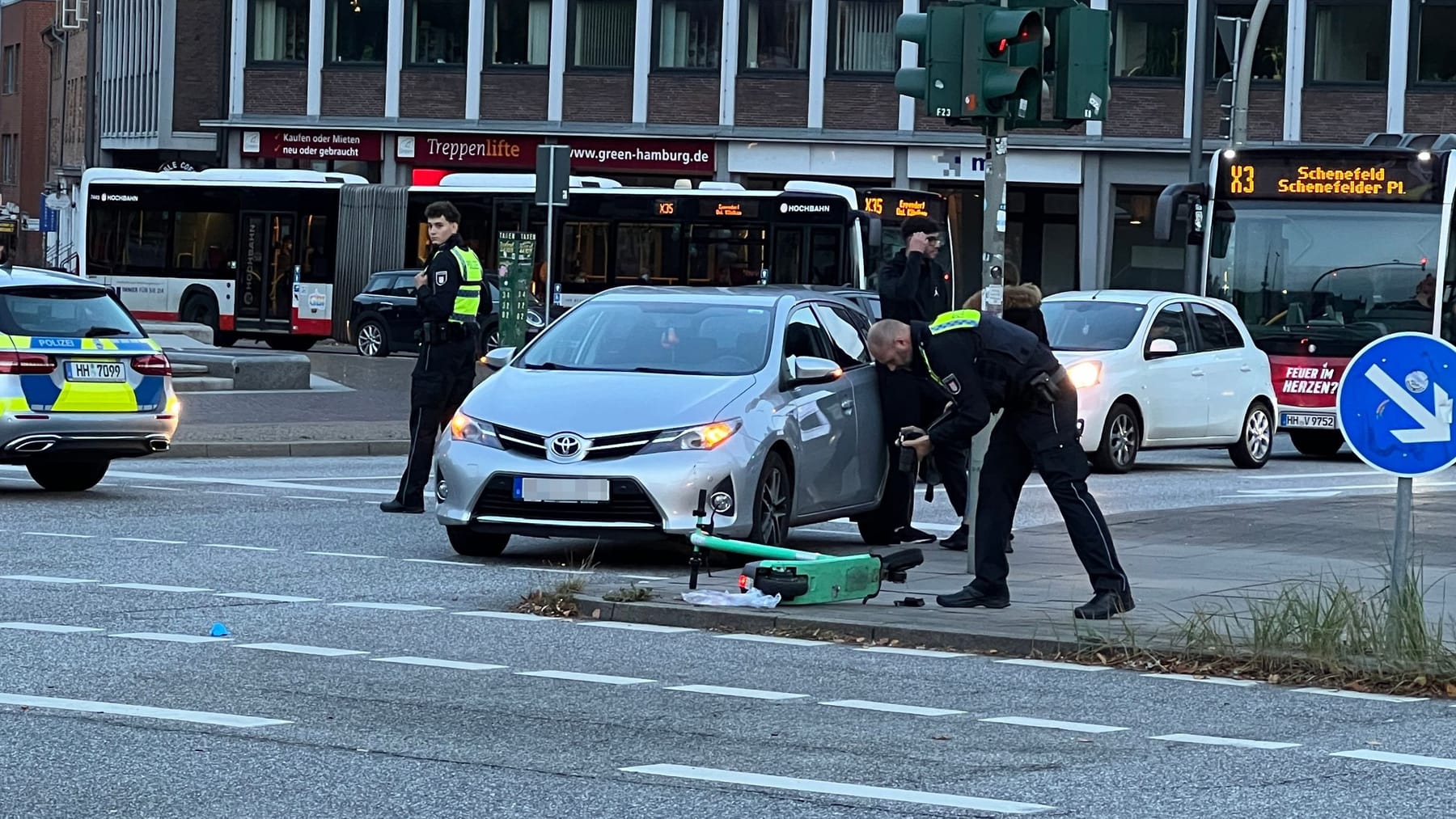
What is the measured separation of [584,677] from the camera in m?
8.91

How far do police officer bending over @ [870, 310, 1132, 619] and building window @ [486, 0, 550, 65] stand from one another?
43916mm

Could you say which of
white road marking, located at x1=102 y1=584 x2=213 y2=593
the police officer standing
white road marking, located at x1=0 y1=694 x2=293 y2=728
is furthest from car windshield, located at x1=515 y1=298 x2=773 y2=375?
white road marking, located at x1=0 y1=694 x2=293 y2=728

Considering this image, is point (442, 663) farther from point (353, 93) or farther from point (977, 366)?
point (353, 93)

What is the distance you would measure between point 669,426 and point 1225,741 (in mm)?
5180

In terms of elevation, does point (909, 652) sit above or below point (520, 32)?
below

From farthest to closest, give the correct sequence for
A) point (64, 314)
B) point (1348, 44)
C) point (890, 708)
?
point (1348, 44)
point (64, 314)
point (890, 708)

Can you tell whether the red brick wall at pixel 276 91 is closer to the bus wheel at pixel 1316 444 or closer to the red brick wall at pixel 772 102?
the red brick wall at pixel 772 102

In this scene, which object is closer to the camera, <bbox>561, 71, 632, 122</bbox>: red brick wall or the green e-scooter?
the green e-scooter

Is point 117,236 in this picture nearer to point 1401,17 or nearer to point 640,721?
point 1401,17

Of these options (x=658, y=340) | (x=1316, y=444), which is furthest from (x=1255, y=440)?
(x=658, y=340)

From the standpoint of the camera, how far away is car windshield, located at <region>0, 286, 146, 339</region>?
16.2m

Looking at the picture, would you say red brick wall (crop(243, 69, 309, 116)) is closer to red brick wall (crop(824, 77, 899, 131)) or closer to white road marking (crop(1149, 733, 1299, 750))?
red brick wall (crop(824, 77, 899, 131))

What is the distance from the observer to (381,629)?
10141mm

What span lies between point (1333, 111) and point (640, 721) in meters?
44.0
